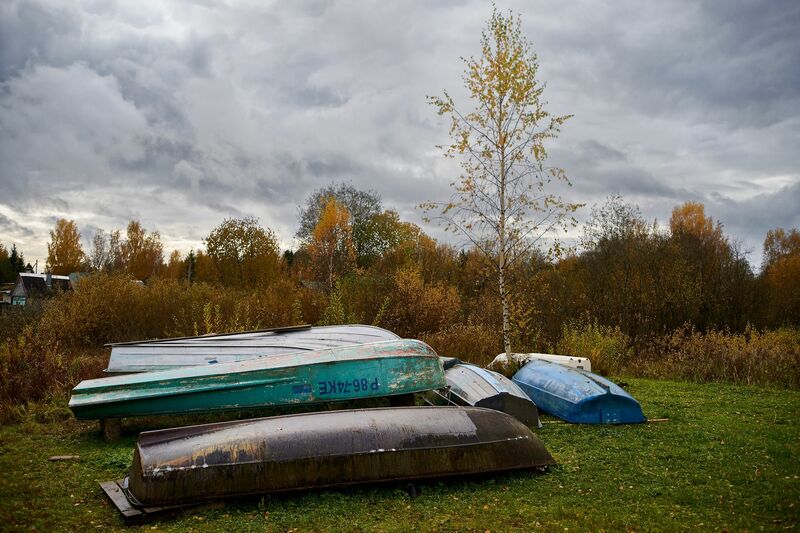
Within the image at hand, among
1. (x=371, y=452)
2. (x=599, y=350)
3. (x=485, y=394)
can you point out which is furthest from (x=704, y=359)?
(x=371, y=452)

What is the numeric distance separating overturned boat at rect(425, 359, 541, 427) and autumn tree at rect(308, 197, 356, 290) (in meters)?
19.0

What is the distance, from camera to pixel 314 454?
466 centimetres

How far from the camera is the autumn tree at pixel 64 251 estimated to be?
57.5m

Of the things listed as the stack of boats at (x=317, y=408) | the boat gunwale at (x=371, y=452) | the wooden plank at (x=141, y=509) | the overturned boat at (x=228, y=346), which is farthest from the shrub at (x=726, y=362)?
the wooden plank at (x=141, y=509)

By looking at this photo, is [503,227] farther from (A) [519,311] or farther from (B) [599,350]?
(B) [599,350]

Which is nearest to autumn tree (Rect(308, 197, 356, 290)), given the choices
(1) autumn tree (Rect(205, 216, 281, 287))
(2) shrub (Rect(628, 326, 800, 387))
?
(1) autumn tree (Rect(205, 216, 281, 287))

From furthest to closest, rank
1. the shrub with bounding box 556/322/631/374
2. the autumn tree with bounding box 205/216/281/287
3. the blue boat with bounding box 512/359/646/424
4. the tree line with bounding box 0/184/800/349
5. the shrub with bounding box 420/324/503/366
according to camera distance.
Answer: the autumn tree with bounding box 205/216/281/287
the tree line with bounding box 0/184/800/349
the shrub with bounding box 420/324/503/366
the shrub with bounding box 556/322/631/374
the blue boat with bounding box 512/359/646/424

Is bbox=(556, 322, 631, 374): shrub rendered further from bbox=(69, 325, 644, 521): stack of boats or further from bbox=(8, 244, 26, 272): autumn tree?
bbox=(8, 244, 26, 272): autumn tree

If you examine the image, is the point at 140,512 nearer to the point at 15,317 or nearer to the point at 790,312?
the point at 15,317

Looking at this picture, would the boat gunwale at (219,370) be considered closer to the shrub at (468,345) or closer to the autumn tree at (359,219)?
the shrub at (468,345)

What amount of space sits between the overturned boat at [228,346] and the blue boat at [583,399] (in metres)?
2.10

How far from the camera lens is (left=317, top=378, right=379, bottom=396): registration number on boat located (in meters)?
6.54

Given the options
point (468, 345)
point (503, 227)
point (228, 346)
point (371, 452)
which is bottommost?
point (371, 452)

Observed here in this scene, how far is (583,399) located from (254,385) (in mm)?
3785
